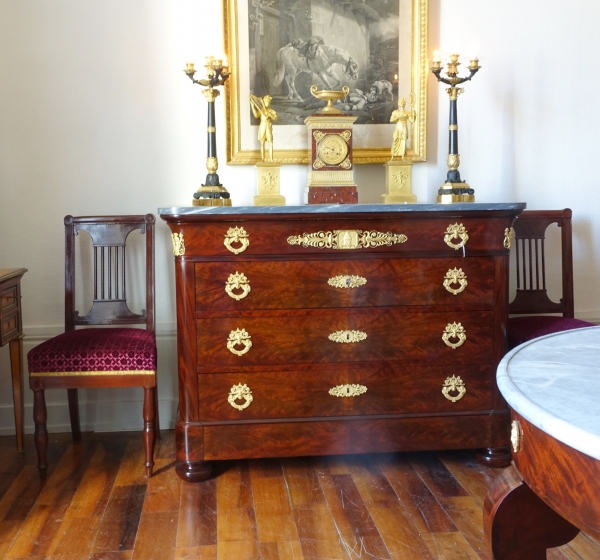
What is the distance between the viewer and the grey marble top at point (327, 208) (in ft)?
9.55

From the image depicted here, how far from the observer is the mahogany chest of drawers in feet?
9.84

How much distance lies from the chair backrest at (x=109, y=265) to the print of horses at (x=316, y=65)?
101 cm

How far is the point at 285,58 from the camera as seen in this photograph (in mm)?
3615

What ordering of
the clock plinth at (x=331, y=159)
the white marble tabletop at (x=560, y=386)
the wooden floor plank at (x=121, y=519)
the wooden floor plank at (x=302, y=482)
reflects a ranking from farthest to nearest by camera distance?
the clock plinth at (x=331, y=159) < the wooden floor plank at (x=302, y=482) < the wooden floor plank at (x=121, y=519) < the white marble tabletop at (x=560, y=386)

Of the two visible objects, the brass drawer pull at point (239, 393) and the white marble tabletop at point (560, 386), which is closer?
the white marble tabletop at point (560, 386)

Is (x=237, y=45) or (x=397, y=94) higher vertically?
(x=237, y=45)

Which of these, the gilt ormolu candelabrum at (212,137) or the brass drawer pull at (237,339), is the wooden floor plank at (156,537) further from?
the gilt ormolu candelabrum at (212,137)

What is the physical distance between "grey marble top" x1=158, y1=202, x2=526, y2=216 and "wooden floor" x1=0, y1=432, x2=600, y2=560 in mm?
1199

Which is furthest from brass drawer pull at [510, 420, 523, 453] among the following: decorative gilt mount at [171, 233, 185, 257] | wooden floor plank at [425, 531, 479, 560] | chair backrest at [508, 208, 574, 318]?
chair backrest at [508, 208, 574, 318]

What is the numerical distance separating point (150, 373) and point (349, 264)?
101 centimetres

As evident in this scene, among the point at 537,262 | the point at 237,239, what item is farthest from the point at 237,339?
the point at 537,262

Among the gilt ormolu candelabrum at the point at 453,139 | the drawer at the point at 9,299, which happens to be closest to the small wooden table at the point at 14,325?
the drawer at the point at 9,299

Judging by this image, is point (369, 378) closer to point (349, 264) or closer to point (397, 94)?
point (349, 264)

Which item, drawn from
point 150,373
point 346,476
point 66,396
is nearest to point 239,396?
point 150,373
